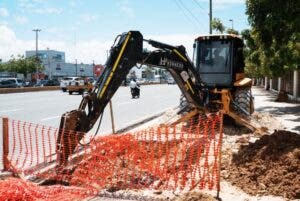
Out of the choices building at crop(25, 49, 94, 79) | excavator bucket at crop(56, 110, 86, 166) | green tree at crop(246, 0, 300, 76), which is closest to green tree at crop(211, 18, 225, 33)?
green tree at crop(246, 0, 300, 76)

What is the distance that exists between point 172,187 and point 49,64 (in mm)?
131641

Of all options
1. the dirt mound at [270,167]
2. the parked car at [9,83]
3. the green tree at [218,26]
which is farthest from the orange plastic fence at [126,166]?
the parked car at [9,83]

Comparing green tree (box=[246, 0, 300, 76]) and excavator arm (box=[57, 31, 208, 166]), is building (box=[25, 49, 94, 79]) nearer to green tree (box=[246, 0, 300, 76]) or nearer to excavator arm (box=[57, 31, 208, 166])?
green tree (box=[246, 0, 300, 76])

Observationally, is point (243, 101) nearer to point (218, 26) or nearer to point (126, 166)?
point (126, 166)

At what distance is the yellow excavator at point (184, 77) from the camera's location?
8827 millimetres

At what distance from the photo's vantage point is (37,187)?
25.5 feet

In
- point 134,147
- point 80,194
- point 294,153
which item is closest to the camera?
point 80,194

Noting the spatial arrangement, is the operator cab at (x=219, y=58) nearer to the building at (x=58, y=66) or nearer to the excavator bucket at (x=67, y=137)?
the excavator bucket at (x=67, y=137)

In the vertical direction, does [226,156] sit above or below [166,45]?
below

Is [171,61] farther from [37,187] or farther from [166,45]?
[37,187]

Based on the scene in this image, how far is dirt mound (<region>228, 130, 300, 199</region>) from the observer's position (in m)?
7.71

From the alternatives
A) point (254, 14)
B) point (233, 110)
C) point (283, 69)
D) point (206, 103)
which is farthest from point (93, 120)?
point (283, 69)

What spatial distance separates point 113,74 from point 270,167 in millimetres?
3436

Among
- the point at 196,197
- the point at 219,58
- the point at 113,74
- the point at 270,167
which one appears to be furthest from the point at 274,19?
the point at 196,197
